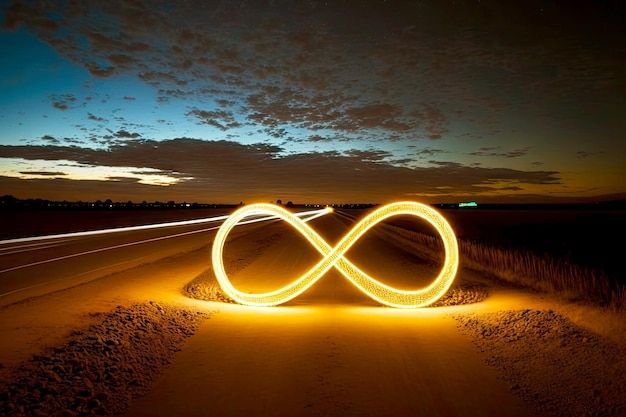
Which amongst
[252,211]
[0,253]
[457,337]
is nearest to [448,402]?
[457,337]

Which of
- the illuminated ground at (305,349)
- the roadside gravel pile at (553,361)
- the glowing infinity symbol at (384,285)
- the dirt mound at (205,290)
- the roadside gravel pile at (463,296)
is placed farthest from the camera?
the dirt mound at (205,290)

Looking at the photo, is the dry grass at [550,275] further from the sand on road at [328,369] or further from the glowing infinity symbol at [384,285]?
the sand on road at [328,369]

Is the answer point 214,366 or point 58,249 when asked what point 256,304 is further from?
point 58,249

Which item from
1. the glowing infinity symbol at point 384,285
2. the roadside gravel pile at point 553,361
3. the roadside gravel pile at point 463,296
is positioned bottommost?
the roadside gravel pile at point 463,296

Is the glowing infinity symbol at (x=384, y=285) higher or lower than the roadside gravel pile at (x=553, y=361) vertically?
higher

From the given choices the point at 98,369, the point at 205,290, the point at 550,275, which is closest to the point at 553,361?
the point at 98,369

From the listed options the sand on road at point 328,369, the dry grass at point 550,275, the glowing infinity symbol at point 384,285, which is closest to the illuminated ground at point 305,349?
the sand on road at point 328,369
